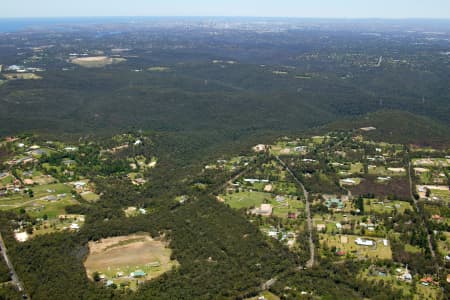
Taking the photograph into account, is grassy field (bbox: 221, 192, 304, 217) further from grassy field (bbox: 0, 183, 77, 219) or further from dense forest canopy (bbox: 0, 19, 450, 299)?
grassy field (bbox: 0, 183, 77, 219)

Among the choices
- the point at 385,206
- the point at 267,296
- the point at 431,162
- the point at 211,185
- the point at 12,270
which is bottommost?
the point at 267,296

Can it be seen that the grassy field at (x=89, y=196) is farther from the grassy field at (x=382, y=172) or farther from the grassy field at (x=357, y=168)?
the grassy field at (x=382, y=172)

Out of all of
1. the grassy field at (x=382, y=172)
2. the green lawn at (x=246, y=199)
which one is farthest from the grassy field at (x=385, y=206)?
the green lawn at (x=246, y=199)

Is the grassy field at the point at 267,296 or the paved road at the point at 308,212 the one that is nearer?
the grassy field at the point at 267,296

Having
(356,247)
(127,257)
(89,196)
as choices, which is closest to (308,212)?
(356,247)

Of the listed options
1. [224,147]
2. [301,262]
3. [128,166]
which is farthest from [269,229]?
[224,147]

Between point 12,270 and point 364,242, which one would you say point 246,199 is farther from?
point 12,270

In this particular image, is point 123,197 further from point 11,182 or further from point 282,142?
point 282,142
